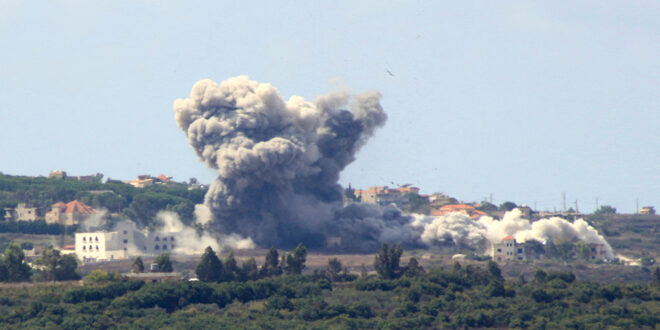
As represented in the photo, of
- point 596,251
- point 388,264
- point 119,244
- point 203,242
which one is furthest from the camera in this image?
point 596,251

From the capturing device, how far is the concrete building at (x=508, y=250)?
18400cm

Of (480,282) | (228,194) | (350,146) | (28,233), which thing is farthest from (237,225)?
(480,282)

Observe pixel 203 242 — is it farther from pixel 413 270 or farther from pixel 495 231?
pixel 413 270

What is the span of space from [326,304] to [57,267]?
31.0m

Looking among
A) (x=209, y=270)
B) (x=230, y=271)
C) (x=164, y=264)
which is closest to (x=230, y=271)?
(x=230, y=271)

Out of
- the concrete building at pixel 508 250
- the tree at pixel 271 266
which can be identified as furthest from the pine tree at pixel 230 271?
the concrete building at pixel 508 250

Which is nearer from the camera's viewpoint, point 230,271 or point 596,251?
point 230,271

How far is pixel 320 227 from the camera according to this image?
184 metres

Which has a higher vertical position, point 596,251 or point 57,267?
point 596,251

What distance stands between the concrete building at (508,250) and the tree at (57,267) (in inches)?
2494

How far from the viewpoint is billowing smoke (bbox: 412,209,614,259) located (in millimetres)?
190625

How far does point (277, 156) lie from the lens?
175625mm

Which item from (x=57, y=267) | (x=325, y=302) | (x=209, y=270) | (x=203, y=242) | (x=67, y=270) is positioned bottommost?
(x=325, y=302)

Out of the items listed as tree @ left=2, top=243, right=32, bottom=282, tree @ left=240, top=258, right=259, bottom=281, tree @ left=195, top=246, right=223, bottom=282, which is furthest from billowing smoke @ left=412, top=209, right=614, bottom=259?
tree @ left=2, top=243, right=32, bottom=282
